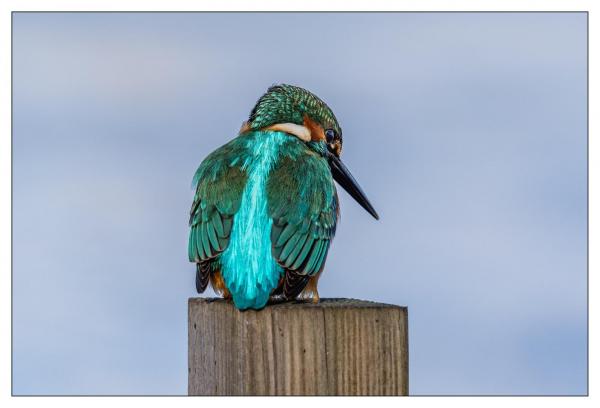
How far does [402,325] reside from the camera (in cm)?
491

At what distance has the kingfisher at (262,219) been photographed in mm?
5641

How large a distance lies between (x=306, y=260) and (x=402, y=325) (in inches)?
43.4

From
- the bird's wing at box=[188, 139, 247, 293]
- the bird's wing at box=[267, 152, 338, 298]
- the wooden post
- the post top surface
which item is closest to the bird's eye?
the bird's wing at box=[267, 152, 338, 298]

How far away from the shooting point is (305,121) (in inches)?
288

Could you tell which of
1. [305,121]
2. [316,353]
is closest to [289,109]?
[305,121]

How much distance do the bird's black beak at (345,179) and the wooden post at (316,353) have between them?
2.58 m

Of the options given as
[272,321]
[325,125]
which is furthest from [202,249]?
[325,125]

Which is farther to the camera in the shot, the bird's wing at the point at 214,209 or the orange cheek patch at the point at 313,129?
the orange cheek patch at the point at 313,129

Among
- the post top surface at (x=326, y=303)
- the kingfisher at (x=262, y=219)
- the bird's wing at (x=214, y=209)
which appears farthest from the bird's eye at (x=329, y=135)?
the post top surface at (x=326, y=303)

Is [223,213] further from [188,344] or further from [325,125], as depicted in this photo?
[325,125]

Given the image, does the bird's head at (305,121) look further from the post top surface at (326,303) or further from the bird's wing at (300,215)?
the post top surface at (326,303)

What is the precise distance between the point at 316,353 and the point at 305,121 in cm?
283

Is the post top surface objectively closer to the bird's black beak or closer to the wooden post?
the wooden post

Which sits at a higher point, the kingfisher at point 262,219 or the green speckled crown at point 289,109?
the green speckled crown at point 289,109
